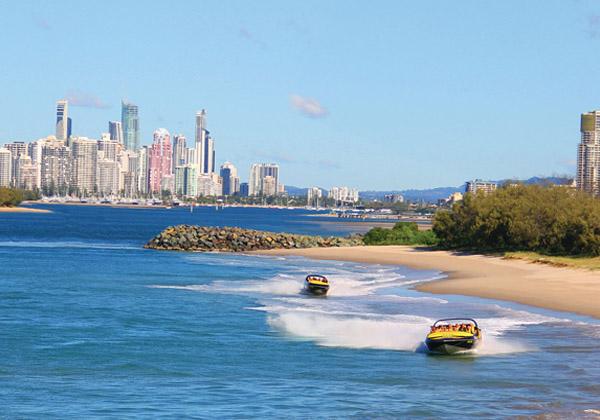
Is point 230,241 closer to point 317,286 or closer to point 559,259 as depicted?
point 559,259

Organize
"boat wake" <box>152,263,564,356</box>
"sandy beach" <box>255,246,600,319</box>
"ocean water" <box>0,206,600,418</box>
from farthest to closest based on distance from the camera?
"sandy beach" <box>255,246,600,319</box>, "boat wake" <box>152,263,564,356</box>, "ocean water" <box>0,206,600,418</box>

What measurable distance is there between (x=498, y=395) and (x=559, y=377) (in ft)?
9.82

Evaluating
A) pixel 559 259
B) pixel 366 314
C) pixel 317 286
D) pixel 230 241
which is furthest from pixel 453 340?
pixel 230 241

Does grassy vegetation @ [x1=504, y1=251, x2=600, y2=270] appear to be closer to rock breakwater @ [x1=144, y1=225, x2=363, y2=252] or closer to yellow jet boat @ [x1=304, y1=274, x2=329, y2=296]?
yellow jet boat @ [x1=304, y1=274, x2=329, y2=296]

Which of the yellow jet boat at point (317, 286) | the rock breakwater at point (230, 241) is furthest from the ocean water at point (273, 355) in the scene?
the rock breakwater at point (230, 241)

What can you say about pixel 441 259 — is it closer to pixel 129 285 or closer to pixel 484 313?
pixel 129 285

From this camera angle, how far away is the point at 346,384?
2659cm

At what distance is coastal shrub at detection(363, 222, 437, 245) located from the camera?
322 ft

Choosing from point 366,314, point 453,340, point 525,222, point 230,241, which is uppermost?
point 525,222

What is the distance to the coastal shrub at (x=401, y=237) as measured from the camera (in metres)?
98.1

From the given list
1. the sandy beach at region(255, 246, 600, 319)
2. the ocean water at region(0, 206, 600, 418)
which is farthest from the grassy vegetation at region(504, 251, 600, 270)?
the ocean water at region(0, 206, 600, 418)

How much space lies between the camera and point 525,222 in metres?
78.1

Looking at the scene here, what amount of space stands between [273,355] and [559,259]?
136 ft

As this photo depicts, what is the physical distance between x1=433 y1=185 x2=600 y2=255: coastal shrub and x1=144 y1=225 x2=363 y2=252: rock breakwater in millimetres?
14122
